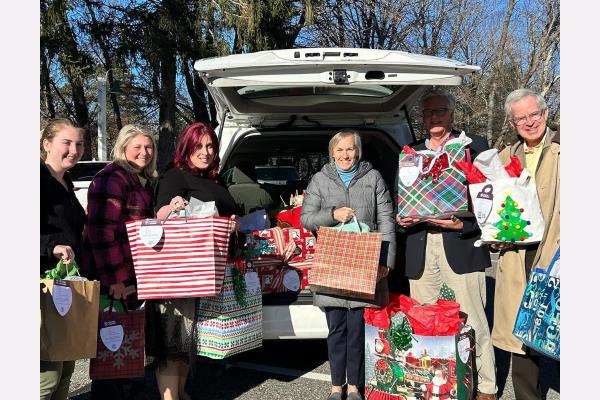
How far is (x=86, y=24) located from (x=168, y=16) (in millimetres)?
2039

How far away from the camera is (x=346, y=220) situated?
3.10 metres

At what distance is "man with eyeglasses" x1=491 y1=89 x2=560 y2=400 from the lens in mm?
2789

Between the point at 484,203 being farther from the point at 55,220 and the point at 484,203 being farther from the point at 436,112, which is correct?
the point at 55,220

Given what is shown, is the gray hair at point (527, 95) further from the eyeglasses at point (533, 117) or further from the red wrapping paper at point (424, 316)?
the red wrapping paper at point (424, 316)

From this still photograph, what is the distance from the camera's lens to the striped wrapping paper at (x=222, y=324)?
2984mm

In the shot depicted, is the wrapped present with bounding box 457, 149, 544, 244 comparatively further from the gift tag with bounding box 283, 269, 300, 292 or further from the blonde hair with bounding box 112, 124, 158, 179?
the blonde hair with bounding box 112, 124, 158, 179

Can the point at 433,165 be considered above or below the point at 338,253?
above

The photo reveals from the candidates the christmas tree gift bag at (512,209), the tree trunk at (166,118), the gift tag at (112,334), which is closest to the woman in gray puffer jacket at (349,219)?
the christmas tree gift bag at (512,209)

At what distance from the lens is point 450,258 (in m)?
3.13

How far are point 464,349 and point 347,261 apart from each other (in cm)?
78

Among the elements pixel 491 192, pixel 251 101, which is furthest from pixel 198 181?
pixel 491 192

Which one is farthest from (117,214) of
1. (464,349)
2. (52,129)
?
(464,349)

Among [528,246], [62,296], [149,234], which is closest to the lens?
[62,296]

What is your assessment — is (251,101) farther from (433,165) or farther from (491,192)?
(491,192)
